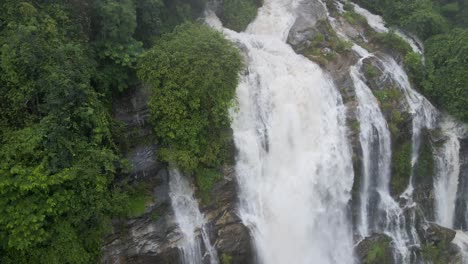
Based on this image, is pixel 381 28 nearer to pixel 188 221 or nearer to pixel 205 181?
pixel 205 181

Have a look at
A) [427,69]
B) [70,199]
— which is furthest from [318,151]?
[70,199]

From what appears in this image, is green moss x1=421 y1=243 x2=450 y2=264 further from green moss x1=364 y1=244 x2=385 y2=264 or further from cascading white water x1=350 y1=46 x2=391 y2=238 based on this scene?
cascading white water x1=350 y1=46 x2=391 y2=238

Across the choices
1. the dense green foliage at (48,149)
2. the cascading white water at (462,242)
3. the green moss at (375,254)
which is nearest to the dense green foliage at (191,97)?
the dense green foliage at (48,149)

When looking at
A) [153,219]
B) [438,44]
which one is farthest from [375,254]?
[438,44]

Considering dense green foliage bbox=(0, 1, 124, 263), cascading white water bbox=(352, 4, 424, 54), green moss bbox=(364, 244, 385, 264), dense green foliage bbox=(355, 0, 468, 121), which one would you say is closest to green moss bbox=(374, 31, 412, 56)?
dense green foliage bbox=(355, 0, 468, 121)

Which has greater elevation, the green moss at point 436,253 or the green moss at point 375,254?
the green moss at point 436,253

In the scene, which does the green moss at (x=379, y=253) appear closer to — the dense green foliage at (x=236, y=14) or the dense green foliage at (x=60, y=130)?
the dense green foliage at (x=60, y=130)
